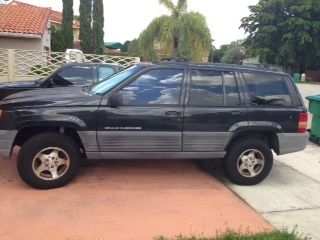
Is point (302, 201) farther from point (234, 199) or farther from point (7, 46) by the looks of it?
point (7, 46)

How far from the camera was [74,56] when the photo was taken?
682 inches

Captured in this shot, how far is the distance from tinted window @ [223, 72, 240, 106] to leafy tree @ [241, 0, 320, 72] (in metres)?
47.0

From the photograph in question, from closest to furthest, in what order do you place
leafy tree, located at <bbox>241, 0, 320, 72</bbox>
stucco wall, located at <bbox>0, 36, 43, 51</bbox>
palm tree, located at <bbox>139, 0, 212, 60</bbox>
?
stucco wall, located at <bbox>0, 36, 43, 51</bbox>
palm tree, located at <bbox>139, 0, 212, 60</bbox>
leafy tree, located at <bbox>241, 0, 320, 72</bbox>

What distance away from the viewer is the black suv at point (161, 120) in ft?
17.2

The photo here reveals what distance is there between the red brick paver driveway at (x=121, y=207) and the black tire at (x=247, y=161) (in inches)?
10.9

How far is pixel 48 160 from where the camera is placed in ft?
17.2

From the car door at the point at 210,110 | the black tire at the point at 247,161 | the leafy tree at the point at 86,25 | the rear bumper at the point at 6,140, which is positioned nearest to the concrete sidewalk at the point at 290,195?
the black tire at the point at 247,161

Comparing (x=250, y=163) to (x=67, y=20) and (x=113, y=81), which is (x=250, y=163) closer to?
(x=113, y=81)

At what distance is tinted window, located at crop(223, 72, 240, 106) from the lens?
5.86 meters

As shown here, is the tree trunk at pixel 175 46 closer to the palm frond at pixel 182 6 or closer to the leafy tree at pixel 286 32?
the palm frond at pixel 182 6

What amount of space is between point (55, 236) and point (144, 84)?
7.70ft

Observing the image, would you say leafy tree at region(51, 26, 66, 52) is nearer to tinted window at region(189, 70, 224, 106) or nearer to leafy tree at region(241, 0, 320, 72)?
tinted window at region(189, 70, 224, 106)

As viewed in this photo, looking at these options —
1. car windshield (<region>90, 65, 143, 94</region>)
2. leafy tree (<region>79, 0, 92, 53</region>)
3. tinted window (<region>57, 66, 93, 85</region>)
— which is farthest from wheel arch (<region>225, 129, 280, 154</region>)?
leafy tree (<region>79, 0, 92, 53</region>)

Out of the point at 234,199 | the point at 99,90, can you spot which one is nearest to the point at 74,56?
the point at 99,90
